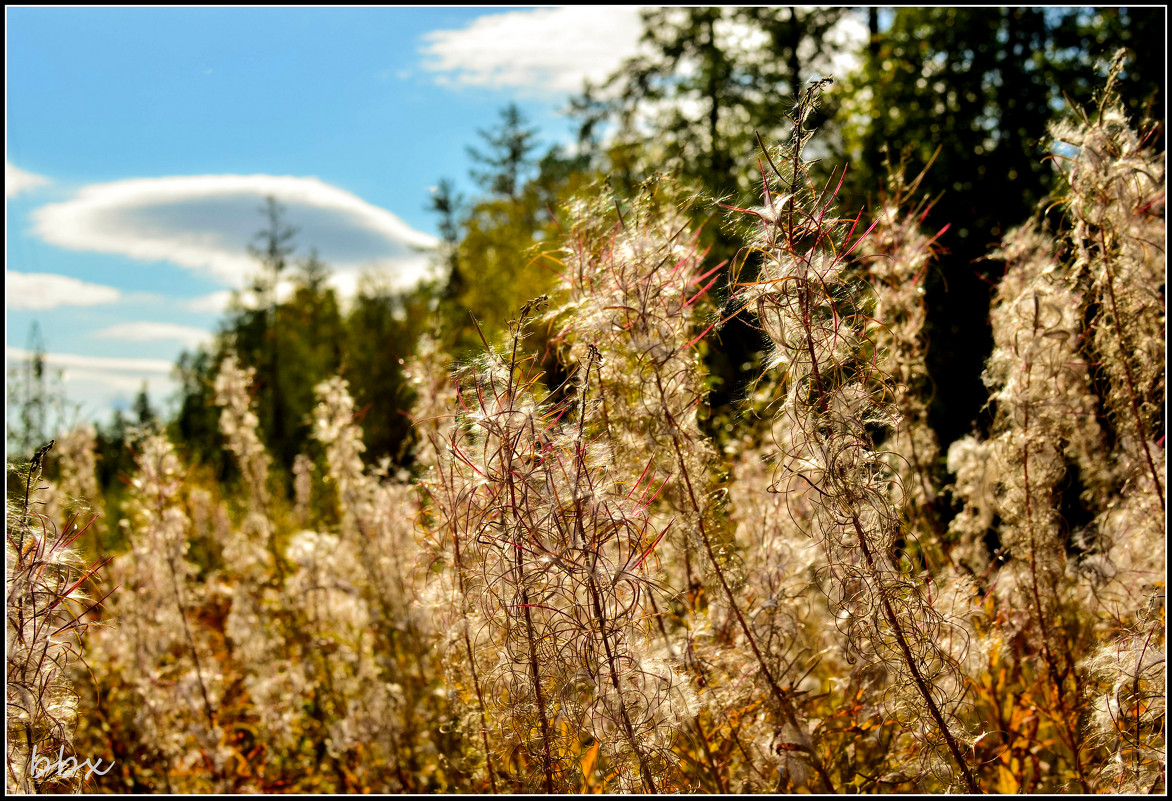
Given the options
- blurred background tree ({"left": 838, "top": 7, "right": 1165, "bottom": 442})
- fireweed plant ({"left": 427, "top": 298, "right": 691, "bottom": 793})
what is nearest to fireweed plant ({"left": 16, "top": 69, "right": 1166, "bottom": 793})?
fireweed plant ({"left": 427, "top": 298, "right": 691, "bottom": 793})

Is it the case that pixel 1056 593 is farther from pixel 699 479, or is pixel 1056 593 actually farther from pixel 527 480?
pixel 527 480

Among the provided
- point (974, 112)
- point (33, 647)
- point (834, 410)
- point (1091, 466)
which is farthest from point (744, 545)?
point (974, 112)

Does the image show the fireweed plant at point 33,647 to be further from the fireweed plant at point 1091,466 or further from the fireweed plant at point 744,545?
the fireweed plant at point 1091,466

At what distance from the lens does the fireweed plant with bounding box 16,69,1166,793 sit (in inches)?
Answer: 62.3

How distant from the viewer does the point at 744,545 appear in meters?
3.11

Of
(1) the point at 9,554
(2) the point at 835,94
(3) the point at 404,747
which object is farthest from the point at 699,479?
(2) the point at 835,94

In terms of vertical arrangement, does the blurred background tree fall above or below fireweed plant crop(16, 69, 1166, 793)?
above

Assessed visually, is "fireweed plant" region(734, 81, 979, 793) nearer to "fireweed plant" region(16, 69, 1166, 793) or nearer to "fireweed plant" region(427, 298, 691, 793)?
"fireweed plant" region(16, 69, 1166, 793)

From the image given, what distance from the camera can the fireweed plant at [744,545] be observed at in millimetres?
1582

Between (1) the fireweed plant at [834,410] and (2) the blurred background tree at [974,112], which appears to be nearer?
(1) the fireweed plant at [834,410]

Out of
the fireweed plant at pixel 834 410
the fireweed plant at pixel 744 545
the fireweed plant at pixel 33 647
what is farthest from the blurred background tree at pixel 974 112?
the fireweed plant at pixel 33 647

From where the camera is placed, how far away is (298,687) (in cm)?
377

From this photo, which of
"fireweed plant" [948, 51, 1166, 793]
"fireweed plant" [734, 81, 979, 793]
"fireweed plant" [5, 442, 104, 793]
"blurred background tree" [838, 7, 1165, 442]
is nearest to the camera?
"fireweed plant" [734, 81, 979, 793]

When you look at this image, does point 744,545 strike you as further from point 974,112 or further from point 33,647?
point 974,112
